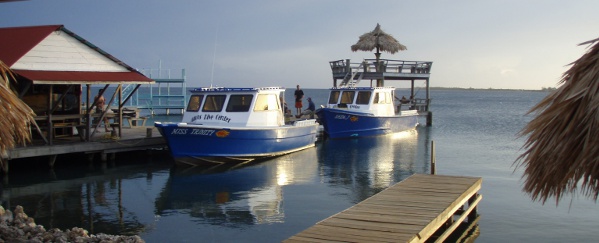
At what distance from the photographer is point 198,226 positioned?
11.2 metres

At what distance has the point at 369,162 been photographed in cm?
2031

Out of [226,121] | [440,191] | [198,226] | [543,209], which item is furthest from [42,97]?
[543,209]

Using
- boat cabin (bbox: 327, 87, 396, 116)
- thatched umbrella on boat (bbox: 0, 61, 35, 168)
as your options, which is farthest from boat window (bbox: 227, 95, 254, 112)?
thatched umbrella on boat (bbox: 0, 61, 35, 168)

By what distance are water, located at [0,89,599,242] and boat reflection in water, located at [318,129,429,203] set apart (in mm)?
35

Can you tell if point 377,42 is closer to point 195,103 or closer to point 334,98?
point 334,98

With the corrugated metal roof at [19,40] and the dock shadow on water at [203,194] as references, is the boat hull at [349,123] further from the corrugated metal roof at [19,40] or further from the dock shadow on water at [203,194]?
the corrugated metal roof at [19,40]

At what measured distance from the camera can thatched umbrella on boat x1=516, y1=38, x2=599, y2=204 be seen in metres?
4.97

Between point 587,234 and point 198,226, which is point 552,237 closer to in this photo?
point 587,234

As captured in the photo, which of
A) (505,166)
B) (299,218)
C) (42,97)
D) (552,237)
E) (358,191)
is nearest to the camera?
(552,237)

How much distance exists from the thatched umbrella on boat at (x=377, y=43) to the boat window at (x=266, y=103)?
49.4ft

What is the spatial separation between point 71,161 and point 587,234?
14.7 metres

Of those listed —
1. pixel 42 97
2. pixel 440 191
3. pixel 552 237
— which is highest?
pixel 42 97

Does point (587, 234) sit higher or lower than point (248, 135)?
lower

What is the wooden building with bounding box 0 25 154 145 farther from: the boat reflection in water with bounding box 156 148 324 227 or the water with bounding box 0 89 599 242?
the boat reflection in water with bounding box 156 148 324 227
